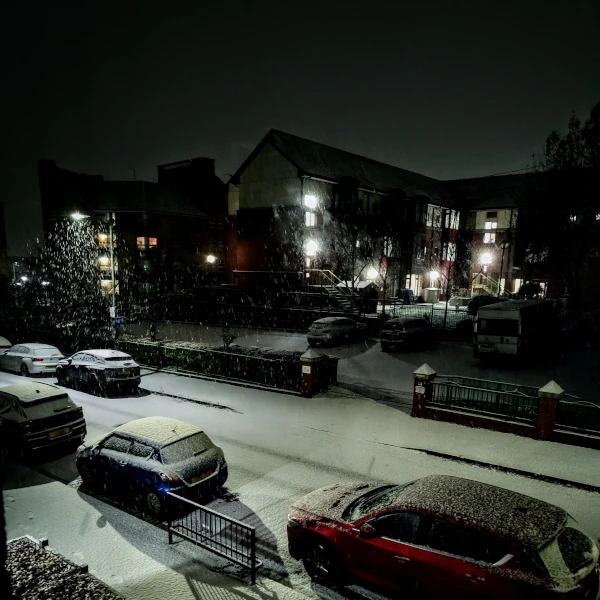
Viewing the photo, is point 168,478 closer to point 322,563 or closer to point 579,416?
point 322,563

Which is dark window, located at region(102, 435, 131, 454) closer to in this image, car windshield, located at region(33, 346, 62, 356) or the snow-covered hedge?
the snow-covered hedge

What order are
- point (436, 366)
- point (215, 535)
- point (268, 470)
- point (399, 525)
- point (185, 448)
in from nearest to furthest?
1. point (399, 525)
2. point (215, 535)
3. point (185, 448)
4. point (268, 470)
5. point (436, 366)

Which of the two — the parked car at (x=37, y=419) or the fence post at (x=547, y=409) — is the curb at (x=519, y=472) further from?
the parked car at (x=37, y=419)

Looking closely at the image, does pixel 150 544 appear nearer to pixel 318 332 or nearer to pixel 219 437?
pixel 219 437

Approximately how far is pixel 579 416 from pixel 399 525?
7.96 m

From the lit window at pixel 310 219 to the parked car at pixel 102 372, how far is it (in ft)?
75.1

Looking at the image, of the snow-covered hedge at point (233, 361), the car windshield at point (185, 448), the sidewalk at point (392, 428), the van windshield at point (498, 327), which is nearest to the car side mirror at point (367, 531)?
the car windshield at point (185, 448)

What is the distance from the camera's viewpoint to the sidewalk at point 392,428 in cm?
980

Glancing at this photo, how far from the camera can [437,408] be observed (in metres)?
12.6

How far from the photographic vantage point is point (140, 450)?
8211 mm

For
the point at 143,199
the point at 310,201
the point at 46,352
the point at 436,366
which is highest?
the point at 143,199

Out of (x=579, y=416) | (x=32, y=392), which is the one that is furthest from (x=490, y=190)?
(x=32, y=392)

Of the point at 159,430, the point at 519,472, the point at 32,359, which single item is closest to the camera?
the point at 159,430

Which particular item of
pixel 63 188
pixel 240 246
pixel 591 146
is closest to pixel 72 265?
pixel 63 188
